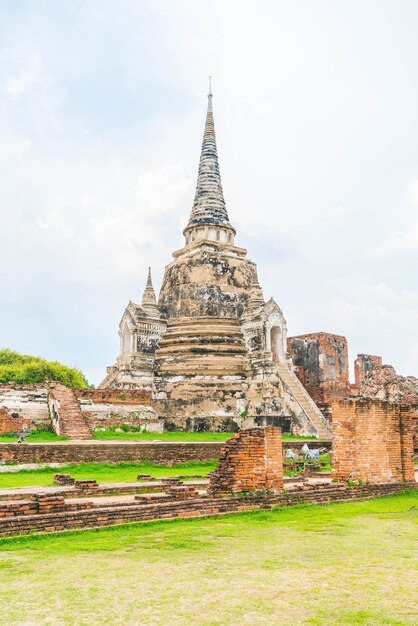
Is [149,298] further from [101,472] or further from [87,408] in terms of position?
[101,472]

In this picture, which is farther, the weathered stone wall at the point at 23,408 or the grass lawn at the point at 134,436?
the weathered stone wall at the point at 23,408

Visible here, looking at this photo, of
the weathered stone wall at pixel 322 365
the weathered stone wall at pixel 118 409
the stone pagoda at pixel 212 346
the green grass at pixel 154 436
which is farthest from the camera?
the weathered stone wall at pixel 322 365

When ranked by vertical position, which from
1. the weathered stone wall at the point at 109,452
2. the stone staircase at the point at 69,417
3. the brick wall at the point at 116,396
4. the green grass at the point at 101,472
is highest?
the brick wall at the point at 116,396

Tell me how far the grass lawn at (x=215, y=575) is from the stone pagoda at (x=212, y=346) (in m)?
16.0

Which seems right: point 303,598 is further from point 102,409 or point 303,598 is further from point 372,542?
point 102,409

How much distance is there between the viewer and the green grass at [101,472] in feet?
41.5

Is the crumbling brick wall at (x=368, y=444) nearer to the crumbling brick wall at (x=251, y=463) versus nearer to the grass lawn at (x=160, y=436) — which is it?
the crumbling brick wall at (x=251, y=463)

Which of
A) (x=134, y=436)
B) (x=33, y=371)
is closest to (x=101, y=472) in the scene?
(x=134, y=436)

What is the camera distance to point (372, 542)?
22.6ft

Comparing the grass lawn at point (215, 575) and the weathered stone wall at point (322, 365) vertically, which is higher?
the weathered stone wall at point (322, 365)

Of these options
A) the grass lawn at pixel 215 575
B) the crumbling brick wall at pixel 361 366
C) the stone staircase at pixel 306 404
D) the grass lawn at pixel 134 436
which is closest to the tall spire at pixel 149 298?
the stone staircase at pixel 306 404

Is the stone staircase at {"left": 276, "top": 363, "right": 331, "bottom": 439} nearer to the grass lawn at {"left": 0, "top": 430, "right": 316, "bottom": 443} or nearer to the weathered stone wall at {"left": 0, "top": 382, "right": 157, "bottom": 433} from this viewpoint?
the grass lawn at {"left": 0, "top": 430, "right": 316, "bottom": 443}

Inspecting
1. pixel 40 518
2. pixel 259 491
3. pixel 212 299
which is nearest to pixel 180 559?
pixel 40 518

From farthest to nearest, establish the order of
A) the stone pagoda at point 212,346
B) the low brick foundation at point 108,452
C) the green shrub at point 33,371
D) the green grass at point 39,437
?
1. the green shrub at point 33,371
2. the stone pagoda at point 212,346
3. the green grass at point 39,437
4. the low brick foundation at point 108,452
